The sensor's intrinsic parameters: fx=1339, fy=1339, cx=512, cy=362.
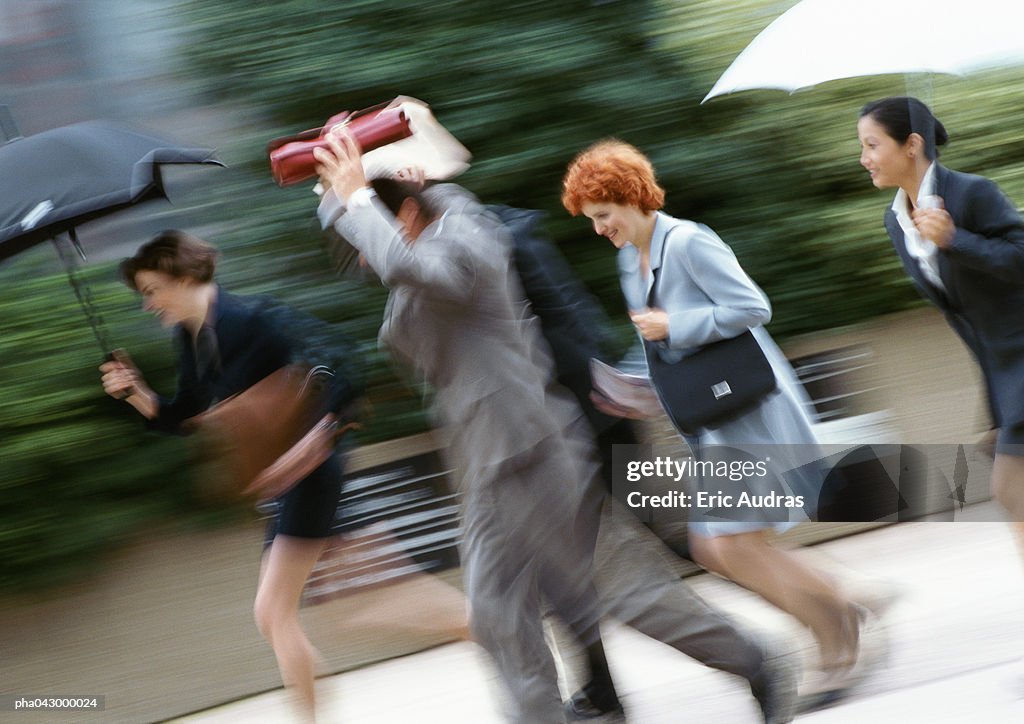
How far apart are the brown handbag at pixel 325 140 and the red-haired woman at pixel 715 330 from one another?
64cm

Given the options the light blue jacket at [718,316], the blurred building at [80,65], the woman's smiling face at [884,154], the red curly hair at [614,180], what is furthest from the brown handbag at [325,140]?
the blurred building at [80,65]

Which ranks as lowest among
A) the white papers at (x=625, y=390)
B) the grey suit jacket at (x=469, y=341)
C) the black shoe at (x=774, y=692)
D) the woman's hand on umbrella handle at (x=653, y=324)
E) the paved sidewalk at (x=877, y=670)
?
the paved sidewalk at (x=877, y=670)

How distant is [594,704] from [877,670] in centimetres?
89

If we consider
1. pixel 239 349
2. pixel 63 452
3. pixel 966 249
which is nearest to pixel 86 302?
pixel 63 452

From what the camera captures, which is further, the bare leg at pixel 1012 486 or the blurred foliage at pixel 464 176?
the blurred foliage at pixel 464 176

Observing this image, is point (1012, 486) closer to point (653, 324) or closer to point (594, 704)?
point (653, 324)

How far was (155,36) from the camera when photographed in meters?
5.41

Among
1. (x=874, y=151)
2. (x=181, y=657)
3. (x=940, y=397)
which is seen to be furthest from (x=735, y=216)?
(x=181, y=657)

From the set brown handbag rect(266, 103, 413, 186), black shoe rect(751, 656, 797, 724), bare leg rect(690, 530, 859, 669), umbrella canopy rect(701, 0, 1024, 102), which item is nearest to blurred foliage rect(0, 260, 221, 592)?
brown handbag rect(266, 103, 413, 186)

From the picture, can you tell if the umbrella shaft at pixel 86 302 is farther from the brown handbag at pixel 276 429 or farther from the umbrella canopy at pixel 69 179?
the brown handbag at pixel 276 429

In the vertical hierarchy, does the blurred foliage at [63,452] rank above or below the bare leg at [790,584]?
above

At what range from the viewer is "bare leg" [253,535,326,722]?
157 inches

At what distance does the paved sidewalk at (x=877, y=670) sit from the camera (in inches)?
155
